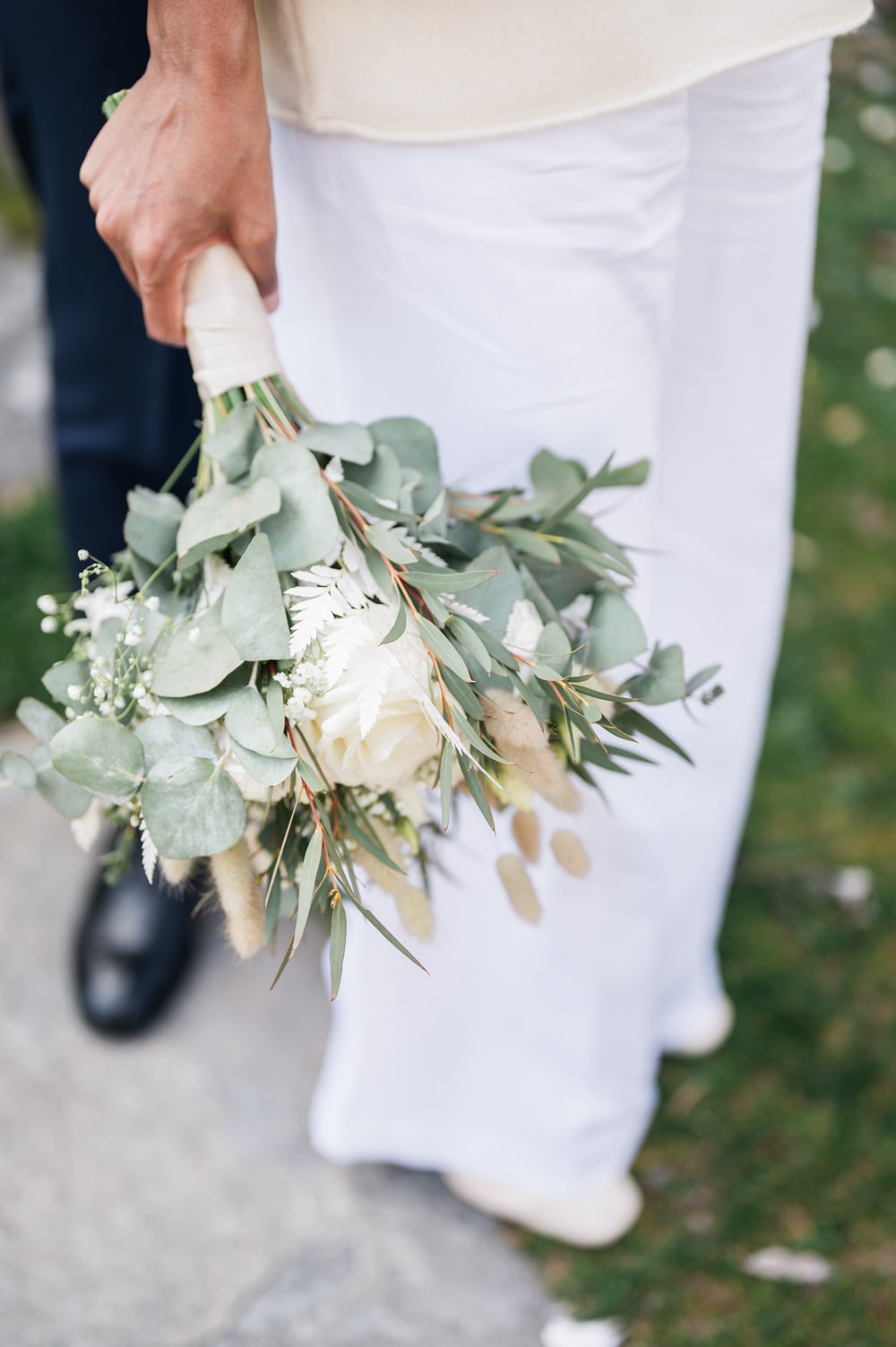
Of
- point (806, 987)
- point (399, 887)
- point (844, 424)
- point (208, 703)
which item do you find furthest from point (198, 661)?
point (844, 424)

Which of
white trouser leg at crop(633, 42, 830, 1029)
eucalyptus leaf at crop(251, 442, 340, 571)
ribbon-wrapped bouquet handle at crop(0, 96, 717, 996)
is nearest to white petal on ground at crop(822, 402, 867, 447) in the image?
white trouser leg at crop(633, 42, 830, 1029)

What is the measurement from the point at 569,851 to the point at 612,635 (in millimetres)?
174

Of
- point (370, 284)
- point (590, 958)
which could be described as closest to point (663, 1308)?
point (590, 958)

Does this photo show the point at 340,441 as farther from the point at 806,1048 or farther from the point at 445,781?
the point at 806,1048

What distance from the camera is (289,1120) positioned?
156 centimetres

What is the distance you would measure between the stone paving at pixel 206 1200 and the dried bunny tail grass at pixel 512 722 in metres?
0.90

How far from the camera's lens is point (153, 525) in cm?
95

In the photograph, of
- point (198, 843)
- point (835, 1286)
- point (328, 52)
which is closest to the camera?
point (198, 843)

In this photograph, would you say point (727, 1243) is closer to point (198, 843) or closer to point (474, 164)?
point (198, 843)

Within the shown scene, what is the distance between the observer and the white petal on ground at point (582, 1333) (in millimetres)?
1377

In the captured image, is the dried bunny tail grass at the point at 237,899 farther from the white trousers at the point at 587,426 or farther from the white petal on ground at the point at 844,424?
the white petal on ground at the point at 844,424

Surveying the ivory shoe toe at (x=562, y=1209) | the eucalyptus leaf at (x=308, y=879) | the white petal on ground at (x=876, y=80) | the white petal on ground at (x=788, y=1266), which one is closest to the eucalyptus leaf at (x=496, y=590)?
the eucalyptus leaf at (x=308, y=879)

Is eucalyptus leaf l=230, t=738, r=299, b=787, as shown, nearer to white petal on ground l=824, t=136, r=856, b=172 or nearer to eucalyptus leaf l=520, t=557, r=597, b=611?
eucalyptus leaf l=520, t=557, r=597, b=611

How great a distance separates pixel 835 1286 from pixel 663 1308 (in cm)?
22
